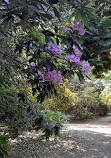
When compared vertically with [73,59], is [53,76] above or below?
below

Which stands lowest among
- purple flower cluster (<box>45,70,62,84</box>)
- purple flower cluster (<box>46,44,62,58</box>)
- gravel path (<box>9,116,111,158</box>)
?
gravel path (<box>9,116,111,158</box>)

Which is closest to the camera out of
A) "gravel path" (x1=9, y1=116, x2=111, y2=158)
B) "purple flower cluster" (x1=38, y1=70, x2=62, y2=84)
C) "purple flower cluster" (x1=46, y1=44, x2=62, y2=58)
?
"purple flower cluster" (x1=46, y1=44, x2=62, y2=58)

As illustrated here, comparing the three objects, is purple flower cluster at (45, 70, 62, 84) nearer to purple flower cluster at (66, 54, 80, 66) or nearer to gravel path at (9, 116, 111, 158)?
purple flower cluster at (66, 54, 80, 66)

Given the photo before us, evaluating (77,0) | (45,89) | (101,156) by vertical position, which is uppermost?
(77,0)

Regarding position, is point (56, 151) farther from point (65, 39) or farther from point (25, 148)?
point (65, 39)

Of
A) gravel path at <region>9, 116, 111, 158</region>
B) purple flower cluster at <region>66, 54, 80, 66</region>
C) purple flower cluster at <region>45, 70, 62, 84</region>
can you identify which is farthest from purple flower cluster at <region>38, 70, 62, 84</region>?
gravel path at <region>9, 116, 111, 158</region>

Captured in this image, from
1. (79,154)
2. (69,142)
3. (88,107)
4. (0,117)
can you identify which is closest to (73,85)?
(88,107)

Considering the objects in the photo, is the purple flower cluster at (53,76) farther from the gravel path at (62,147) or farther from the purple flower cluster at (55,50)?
the gravel path at (62,147)

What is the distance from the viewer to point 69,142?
3.40 m

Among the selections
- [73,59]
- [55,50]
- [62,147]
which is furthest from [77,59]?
[62,147]

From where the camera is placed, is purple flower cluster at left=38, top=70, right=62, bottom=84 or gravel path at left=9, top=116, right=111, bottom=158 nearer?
purple flower cluster at left=38, top=70, right=62, bottom=84

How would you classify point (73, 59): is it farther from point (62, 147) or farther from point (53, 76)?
point (62, 147)

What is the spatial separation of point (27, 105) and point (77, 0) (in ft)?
5.19

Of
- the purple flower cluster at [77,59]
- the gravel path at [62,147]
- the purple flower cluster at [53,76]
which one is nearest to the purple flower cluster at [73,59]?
the purple flower cluster at [77,59]
